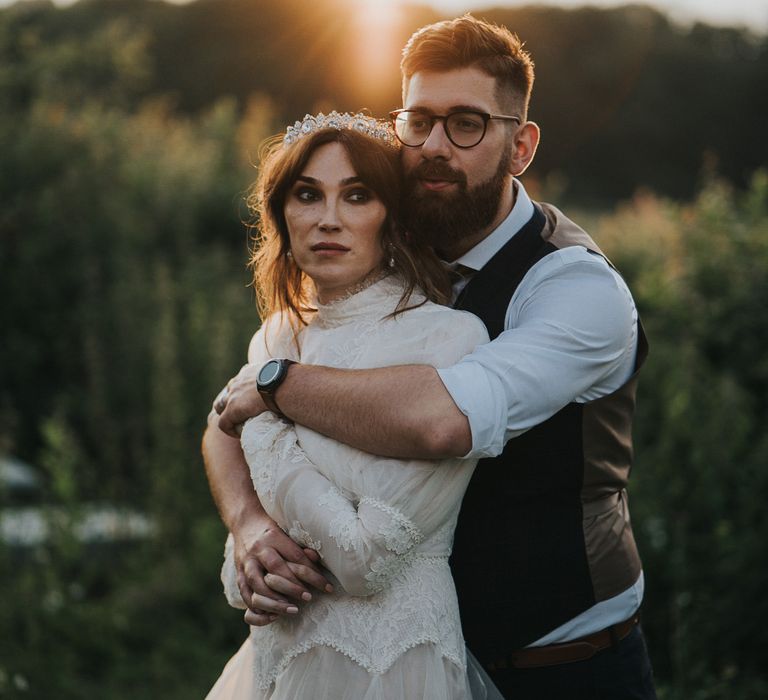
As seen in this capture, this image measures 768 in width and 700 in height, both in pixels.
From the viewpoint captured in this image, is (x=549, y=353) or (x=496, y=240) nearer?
(x=549, y=353)


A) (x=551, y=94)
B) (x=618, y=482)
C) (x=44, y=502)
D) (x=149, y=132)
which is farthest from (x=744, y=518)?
(x=551, y=94)

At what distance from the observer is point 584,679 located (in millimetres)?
2430

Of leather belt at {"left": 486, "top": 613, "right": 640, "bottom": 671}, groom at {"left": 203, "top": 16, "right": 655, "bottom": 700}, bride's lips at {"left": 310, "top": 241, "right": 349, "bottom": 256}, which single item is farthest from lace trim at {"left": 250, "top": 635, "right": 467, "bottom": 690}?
bride's lips at {"left": 310, "top": 241, "right": 349, "bottom": 256}

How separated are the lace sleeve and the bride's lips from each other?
0.49 metres

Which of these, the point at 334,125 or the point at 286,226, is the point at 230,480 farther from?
the point at 334,125

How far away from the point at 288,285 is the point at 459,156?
0.59 meters

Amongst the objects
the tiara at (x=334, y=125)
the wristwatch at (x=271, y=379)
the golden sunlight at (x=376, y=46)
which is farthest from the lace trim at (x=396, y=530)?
the golden sunlight at (x=376, y=46)

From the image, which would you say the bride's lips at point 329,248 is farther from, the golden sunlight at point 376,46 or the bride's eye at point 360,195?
the golden sunlight at point 376,46

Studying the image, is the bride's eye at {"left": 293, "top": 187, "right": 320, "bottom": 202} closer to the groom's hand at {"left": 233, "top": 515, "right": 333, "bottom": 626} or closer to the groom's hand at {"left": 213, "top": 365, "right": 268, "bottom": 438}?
the groom's hand at {"left": 213, "top": 365, "right": 268, "bottom": 438}

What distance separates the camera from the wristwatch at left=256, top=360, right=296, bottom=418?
2.23 metres

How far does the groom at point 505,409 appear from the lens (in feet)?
6.86

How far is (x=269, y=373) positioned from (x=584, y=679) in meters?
1.15

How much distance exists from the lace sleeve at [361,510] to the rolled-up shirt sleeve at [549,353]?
16 cm

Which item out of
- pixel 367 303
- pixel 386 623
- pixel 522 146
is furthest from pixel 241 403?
pixel 522 146
